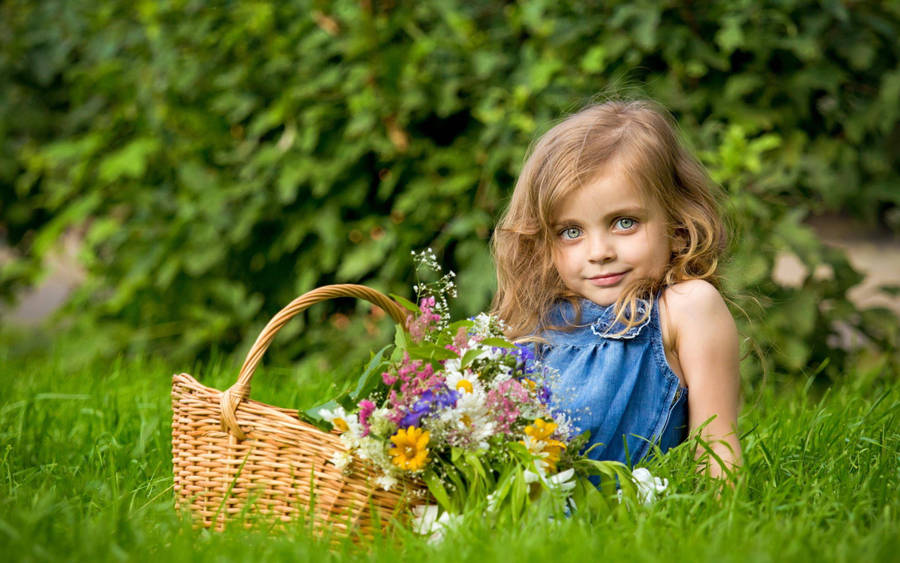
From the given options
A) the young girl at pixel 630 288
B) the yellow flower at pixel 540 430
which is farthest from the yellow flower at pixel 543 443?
the young girl at pixel 630 288

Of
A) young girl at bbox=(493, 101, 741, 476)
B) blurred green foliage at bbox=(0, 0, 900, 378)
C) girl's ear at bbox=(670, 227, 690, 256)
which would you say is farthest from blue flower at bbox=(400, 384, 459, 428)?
blurred green foliage at bbox=(0, 0, 900, 378)

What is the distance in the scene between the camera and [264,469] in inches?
76.2

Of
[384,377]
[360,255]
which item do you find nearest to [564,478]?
[384,377]

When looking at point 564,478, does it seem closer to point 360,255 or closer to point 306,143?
point 360,255

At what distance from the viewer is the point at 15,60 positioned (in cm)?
493

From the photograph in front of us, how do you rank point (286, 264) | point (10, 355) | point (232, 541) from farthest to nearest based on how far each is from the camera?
point (10, 355), point (286, 264), point (232, 541)

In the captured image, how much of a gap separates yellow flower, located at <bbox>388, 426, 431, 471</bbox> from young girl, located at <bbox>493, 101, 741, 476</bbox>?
0.41 m

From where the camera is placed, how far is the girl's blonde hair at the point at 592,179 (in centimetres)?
229

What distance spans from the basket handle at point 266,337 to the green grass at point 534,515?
0.78 ft

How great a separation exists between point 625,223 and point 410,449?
0.85 metres

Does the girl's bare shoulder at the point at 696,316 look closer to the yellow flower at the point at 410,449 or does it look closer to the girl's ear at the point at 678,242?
the girl's ear at the point at 678,242

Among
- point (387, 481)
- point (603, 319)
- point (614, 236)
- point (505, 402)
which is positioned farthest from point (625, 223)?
point (387, 481)

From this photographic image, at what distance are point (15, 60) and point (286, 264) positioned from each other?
84.4 inches

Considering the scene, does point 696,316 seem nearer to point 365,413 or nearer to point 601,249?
point 601,249
